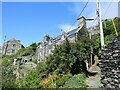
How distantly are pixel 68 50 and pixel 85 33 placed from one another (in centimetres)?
1213

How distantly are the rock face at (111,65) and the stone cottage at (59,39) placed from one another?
73.7ft

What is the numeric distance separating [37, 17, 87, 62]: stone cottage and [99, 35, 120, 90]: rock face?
73.7ft

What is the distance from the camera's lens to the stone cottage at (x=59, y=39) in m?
33.1

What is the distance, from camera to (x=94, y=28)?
35.6 meters

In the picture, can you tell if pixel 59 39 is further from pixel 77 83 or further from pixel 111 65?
pixel 111 65

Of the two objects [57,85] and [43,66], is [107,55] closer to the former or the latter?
[57,85]

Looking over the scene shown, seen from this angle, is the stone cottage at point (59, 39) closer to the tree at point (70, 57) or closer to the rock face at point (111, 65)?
the tree at point (70, 57)

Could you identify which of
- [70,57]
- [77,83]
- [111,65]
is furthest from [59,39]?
[111,65]

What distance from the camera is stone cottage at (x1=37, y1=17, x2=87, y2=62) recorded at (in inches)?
1304

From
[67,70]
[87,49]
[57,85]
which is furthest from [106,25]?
[57,85]

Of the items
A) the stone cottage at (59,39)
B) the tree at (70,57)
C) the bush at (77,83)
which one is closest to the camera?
the bush at (77,83)

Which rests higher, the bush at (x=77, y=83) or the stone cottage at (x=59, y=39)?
the stone cottage at (x=59, y=39)

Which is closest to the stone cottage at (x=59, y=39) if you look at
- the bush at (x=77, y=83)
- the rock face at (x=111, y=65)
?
the bush at (x=77, y=83)

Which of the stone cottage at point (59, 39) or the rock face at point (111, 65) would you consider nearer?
the rock face at point (111, 65)
